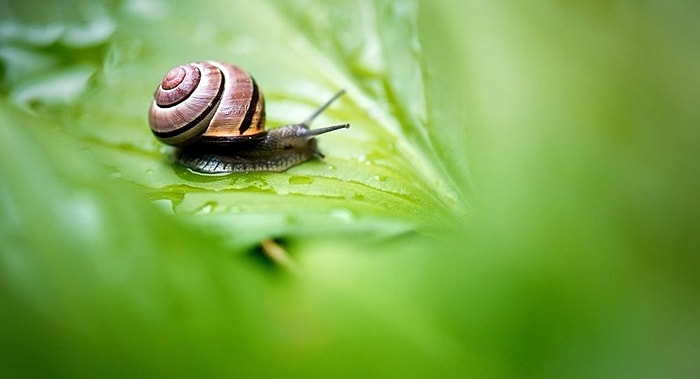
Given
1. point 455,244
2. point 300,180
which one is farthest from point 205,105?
point 455,244

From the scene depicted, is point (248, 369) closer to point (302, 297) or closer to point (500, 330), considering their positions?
point (302, 297)

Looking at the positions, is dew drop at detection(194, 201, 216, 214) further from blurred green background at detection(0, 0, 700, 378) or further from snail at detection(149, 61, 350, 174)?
snail at detection(149, 61, 350, 174)

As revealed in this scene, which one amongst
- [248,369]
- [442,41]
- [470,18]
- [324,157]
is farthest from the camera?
[324,157]

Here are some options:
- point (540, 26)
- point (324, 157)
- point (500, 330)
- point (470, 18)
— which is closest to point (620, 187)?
point (500, 330)

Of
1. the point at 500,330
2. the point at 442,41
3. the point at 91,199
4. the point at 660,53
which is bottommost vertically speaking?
the point at 500,330

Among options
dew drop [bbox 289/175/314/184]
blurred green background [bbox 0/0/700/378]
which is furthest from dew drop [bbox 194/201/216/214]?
dew drop [bbox 289/175/314/184]

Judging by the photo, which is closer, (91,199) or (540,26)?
(91,199)

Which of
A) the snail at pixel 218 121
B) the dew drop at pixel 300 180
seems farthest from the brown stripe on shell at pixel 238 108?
the dew drop at pixel 300 180

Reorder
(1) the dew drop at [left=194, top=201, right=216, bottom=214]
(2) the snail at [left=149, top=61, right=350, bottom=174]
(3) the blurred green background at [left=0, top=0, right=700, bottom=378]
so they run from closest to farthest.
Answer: (3) the blurred green background at [left=0, top=0, right=700, bottom=378]
(1) the dew drop at [left=194, top=201, right=216, bottom=214]
(2) the snail at [left=149, top=61, right=350, bottom=174]
